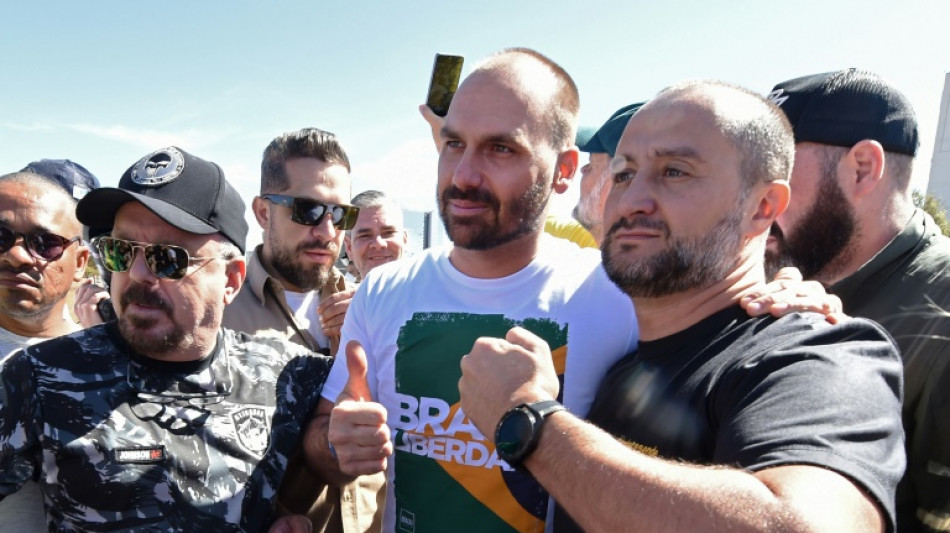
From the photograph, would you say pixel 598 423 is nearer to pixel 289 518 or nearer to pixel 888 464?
pixel 888 464

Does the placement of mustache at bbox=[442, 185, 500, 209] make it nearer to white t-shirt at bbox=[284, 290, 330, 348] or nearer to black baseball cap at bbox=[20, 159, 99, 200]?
white t-shirt at bbox=[284, 290, 330, 348]

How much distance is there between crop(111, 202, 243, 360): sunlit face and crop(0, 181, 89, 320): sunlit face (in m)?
1.13

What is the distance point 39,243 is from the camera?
9.74ft

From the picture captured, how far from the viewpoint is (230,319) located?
123 inches

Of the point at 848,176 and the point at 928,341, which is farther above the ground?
the point at 848,176

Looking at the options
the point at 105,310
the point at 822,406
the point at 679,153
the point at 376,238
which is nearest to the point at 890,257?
the point at 679,153

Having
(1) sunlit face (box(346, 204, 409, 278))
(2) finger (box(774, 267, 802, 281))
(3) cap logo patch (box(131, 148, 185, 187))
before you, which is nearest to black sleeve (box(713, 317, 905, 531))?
(2) finger (box(774, 267, 802, 281))

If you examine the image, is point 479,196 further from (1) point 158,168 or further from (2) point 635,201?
(1) point 158,168

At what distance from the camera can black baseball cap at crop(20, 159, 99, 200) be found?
A: 3.41 m

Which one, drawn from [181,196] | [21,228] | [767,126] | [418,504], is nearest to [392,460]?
[418,504]

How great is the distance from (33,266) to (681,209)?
10.2 feet

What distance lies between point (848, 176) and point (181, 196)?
8.70ft

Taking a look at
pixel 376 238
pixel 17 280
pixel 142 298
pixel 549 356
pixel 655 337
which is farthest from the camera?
pixel 376 238

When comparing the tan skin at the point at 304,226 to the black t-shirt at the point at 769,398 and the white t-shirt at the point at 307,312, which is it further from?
the black t-shirt at the point at 769,398
